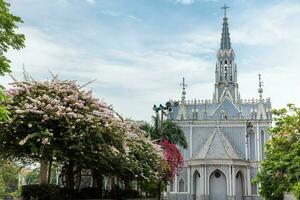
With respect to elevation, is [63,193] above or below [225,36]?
below

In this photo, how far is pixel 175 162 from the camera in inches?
1220

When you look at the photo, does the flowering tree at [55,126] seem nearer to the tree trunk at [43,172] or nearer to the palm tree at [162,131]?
the tree trunk at [43,172]

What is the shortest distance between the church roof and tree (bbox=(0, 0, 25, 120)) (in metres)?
43.8

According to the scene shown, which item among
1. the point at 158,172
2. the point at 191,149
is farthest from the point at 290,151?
the point at 191,149

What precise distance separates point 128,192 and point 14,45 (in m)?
15.1

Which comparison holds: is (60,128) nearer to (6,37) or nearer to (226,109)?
(6,37)

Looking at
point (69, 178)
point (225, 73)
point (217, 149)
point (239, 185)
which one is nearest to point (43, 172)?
point (69, 178)

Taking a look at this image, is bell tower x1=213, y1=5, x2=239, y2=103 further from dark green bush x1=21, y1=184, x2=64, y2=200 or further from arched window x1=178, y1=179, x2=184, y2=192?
dark green bush x1=21, y1=184, x2=64, y2=200

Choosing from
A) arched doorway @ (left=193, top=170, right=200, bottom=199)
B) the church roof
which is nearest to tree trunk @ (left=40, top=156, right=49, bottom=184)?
the church roof

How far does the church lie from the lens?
2013 inches

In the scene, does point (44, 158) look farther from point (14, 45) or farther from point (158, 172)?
point (158, 172)

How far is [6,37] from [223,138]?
4944cm

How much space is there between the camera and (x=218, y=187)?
167 feet

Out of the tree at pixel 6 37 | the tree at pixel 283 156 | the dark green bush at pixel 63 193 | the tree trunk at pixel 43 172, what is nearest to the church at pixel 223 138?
the tree at pixel 283 156
